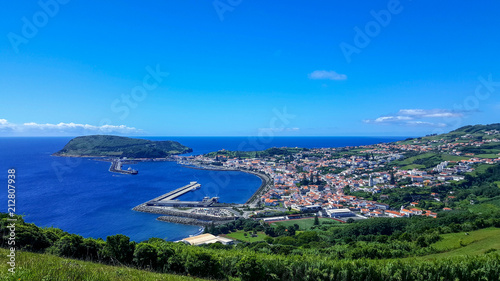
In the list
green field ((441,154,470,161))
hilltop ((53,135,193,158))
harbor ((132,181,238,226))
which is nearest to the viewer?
harbor ((132,181,238,226))

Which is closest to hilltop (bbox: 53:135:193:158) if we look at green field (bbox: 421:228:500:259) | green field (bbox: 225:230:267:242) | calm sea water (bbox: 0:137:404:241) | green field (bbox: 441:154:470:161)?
calm sea water (bbox: 0:137:404:241)

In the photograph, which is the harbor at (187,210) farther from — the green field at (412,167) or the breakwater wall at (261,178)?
the green field at (412,167)

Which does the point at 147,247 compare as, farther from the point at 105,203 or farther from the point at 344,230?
the point at 105,203

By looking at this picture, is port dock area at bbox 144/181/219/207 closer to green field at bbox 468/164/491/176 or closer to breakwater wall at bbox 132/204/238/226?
breakwater wall at bbox 132/204/238/226

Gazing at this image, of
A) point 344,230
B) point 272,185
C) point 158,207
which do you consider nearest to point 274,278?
point 344,230

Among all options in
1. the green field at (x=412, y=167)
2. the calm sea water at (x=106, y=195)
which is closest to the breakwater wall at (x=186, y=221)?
the calm sea water at (x=106, y=195)
